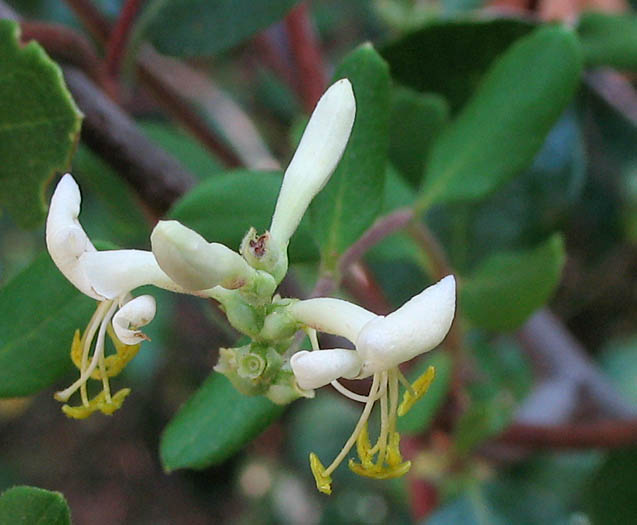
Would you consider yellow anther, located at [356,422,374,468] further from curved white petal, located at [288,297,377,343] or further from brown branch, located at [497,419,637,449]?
brown branch, located at [497,419,637,449]

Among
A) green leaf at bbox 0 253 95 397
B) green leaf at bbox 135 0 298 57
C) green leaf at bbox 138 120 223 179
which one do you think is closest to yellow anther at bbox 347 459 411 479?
green leaf at bbox 0 253 95 397

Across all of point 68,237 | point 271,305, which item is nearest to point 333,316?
point 271,305

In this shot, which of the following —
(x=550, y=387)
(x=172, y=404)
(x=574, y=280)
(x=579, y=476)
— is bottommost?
(x=172, y=404)

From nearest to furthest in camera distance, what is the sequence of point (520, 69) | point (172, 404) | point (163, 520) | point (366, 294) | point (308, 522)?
point (520, 69), point (366, 294), point (308, 522), point (172, 404), point (163, 520)

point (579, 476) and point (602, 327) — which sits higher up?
point (579, 476)

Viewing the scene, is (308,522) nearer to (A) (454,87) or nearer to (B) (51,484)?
(B) (51,484)

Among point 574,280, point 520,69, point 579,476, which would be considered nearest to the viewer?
point 520,69

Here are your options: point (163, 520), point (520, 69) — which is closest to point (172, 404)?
point (163, 520)
